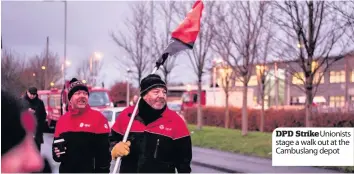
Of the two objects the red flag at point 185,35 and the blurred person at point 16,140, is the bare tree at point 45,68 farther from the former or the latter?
the blurred person at point 16,140

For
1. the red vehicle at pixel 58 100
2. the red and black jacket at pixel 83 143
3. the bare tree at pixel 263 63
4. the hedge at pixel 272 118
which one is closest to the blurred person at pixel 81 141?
the red and black jacket at pixel 83 143

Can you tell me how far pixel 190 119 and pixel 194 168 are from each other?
46.7 feet

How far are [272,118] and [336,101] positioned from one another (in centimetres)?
425

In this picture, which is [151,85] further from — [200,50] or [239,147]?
[200,50]

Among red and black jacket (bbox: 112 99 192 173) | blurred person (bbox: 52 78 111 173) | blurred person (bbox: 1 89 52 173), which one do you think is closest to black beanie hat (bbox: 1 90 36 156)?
blurred person (bbox: 1 89 52 173)

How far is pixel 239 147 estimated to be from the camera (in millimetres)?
13203

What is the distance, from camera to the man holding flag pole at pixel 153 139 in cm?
406

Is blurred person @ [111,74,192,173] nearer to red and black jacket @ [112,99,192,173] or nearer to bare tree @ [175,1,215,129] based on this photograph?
red and black jacket @ [112,99,192,173]

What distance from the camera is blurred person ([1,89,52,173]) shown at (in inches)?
49.6

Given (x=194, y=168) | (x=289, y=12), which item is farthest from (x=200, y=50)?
(x=194, y=168)

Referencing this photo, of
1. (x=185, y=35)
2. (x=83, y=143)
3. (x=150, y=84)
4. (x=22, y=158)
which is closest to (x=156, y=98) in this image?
(x=150, y=84)

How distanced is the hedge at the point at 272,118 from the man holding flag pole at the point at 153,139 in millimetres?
7921

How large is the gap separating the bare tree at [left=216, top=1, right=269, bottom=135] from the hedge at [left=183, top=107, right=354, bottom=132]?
150 cm

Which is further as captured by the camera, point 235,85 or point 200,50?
point 235,85
